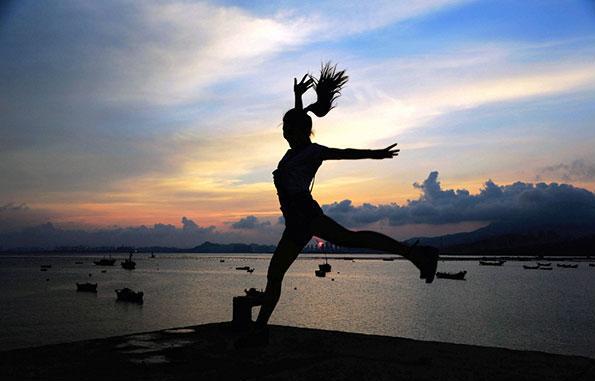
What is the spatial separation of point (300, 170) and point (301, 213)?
453 millimetres

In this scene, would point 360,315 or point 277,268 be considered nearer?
point 277,268

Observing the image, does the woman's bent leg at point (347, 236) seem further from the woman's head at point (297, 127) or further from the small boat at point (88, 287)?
the small boat at point (88, 287)

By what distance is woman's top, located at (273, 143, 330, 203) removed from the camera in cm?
489

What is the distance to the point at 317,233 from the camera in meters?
4.88

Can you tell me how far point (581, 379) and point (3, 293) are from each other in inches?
3621

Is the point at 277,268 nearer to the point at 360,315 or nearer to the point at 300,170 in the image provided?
the point at 300,170

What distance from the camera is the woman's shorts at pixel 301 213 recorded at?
16.1ft

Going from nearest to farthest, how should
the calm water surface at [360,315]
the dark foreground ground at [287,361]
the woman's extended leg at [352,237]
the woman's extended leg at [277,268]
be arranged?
the dark foreground ground at [287,361] < the woman's extended leg at [352,237] < the woman's extended leg at [277,268] < the calm water surface at [360,315]

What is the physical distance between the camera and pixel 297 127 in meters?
5.23

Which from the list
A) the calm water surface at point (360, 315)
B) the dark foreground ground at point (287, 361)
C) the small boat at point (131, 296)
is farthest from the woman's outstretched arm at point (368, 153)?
the small boat at point (131, 296)

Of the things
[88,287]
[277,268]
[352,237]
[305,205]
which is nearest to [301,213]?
[305,205]

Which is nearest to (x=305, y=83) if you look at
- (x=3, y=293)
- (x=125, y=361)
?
(x=125, y=361)

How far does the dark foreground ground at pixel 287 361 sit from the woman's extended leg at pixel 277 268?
0.54 m

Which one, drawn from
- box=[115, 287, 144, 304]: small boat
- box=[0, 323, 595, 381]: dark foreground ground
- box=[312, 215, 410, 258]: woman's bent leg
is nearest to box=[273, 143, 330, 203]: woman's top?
box=[312, 215, 410, 258]: woman's bent leg
